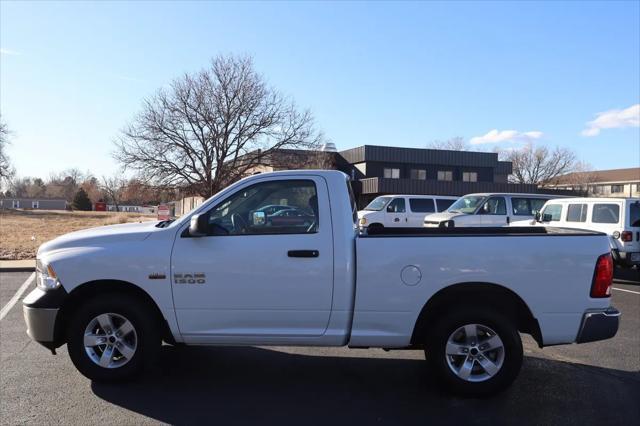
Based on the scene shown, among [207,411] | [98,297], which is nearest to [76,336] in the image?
[98,297]

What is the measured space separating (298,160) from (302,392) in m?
35.1

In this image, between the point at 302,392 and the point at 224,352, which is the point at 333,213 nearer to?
the point at 302,392

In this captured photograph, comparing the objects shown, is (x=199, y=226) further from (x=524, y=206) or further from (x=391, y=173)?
(x=391, y=173)

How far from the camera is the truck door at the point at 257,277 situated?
446 centimetres

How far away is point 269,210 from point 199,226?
656mm

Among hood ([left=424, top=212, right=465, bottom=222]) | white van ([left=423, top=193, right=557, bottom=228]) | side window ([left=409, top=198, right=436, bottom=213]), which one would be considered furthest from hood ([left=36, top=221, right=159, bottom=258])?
side window ([left=409, top=198, right=436, bottom=213])

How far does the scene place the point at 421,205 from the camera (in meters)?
21.1

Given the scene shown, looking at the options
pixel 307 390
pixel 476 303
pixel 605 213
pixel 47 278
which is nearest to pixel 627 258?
pixel 605 213

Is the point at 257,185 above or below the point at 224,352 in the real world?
above

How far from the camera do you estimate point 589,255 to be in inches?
171

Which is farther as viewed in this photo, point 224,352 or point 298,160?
point 298,160

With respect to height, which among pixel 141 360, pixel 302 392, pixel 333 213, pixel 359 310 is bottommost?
pixel 302 392

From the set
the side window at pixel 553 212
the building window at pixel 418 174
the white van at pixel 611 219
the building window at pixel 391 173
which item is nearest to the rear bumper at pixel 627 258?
the white van at pixel 611 219

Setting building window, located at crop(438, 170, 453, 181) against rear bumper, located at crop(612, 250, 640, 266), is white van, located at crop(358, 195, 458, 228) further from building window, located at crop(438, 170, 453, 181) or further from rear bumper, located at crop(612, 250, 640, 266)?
building window, located at crop(438, 170, 453, 181)
